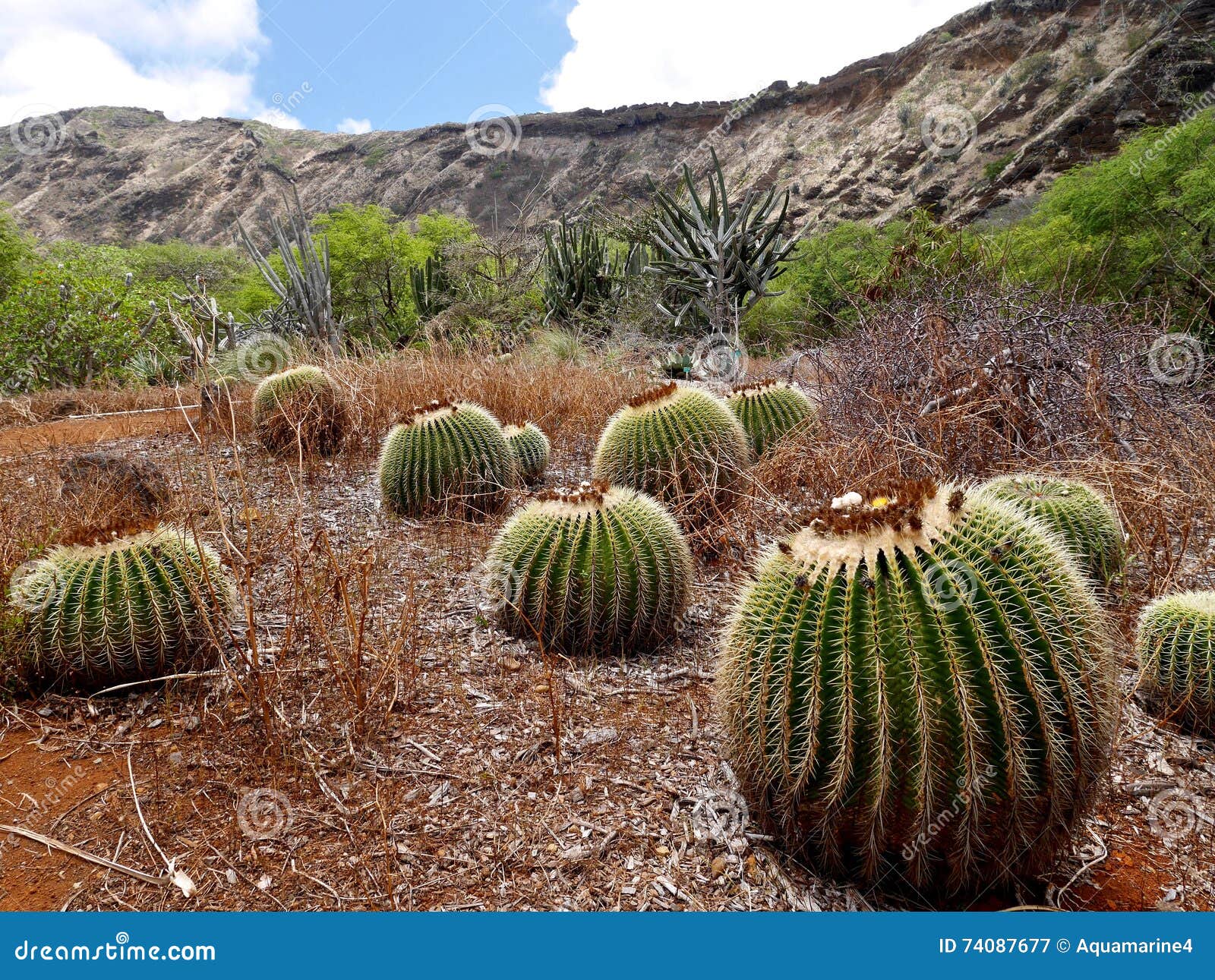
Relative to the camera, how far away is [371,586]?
144 inches

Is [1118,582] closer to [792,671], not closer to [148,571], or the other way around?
[792,671]

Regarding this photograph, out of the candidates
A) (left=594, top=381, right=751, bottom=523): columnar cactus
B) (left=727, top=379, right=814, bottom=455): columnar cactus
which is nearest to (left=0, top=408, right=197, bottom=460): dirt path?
(left=594, top=381, right=751, bottom=523): columnar cactus

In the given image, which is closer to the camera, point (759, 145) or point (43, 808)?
point (43, 808)

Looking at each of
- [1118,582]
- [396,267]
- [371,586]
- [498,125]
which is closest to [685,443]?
[371,586]

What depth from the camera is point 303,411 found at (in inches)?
236

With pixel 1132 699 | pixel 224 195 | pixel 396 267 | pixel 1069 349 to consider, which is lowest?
pixel 1132 699

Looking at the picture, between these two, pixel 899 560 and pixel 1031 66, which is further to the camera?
pixel 1031 66

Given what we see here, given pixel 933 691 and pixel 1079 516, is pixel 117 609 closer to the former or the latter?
pixel 933 691

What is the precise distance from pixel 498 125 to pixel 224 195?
2042cm

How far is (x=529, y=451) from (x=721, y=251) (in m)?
6.64

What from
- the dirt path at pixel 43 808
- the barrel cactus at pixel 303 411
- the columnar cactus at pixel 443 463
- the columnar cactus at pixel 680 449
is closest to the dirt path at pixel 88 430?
the barrel cactus at pixel 303 411

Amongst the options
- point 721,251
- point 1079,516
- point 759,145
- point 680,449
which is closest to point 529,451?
point 680,449

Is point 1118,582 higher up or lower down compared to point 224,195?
lower down

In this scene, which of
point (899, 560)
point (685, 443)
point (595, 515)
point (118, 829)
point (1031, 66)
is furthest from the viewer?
point (1031, 66)
